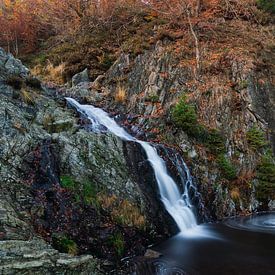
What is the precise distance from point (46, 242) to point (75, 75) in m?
11.7

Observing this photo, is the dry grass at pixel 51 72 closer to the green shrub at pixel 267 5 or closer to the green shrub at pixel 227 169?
the green shrub at pixel 227 169

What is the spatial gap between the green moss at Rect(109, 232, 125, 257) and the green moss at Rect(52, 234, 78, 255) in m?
0.83

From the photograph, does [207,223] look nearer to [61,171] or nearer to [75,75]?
[61,171]

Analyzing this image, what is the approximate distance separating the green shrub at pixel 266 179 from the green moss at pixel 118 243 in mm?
6061

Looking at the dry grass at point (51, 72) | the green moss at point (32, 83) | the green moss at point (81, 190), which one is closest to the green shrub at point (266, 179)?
the green moss at point (81, 190)

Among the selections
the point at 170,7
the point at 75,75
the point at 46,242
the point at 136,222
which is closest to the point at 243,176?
the point at 136,222

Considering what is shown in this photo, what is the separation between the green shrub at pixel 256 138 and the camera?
12.1m

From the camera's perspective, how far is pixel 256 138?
12133mm

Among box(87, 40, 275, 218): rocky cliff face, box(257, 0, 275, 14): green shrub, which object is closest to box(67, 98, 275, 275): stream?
box(87, 40, 275, 218): rocky cliff face

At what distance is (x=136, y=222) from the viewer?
25.1 ft

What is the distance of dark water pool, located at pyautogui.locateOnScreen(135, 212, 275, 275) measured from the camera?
6242 millimetres

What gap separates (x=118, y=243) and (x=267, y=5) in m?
16.4

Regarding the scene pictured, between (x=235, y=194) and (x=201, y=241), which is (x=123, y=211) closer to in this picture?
(x=201, y=241)

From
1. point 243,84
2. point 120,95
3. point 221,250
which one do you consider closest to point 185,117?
point 243,84
